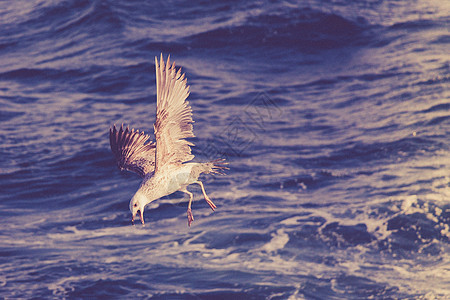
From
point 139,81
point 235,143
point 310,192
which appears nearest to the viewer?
point 310,192

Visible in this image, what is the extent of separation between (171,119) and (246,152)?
13.6 metres

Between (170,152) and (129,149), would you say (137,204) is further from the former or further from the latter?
(129,149)

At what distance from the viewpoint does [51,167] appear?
69.6ft

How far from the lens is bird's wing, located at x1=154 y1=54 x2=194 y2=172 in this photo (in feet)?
26.7

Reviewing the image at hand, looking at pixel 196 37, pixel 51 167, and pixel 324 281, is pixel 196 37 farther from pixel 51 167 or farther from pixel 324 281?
pixel 324 281

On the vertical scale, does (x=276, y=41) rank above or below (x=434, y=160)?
above

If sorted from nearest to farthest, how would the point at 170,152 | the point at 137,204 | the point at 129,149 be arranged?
the point at 137,204
the point at 170,152
the point at 129,149

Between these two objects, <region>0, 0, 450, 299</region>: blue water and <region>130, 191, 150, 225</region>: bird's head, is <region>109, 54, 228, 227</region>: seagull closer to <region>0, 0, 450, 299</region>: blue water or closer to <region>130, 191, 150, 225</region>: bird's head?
<region>130, 191, 150, 225</region>: bird's head

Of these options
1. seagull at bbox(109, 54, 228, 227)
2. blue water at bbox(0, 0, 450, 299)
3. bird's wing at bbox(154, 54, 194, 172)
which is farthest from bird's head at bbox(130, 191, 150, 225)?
blue water at bbox(0, 0, 450, 299)

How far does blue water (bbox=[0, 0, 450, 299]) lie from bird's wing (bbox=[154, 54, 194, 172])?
30.5 feet

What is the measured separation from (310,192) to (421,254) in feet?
12.6

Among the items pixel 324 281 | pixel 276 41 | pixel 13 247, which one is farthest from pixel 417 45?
pixel 13 247

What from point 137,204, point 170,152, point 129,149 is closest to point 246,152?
point 129,149

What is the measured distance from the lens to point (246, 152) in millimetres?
21844
